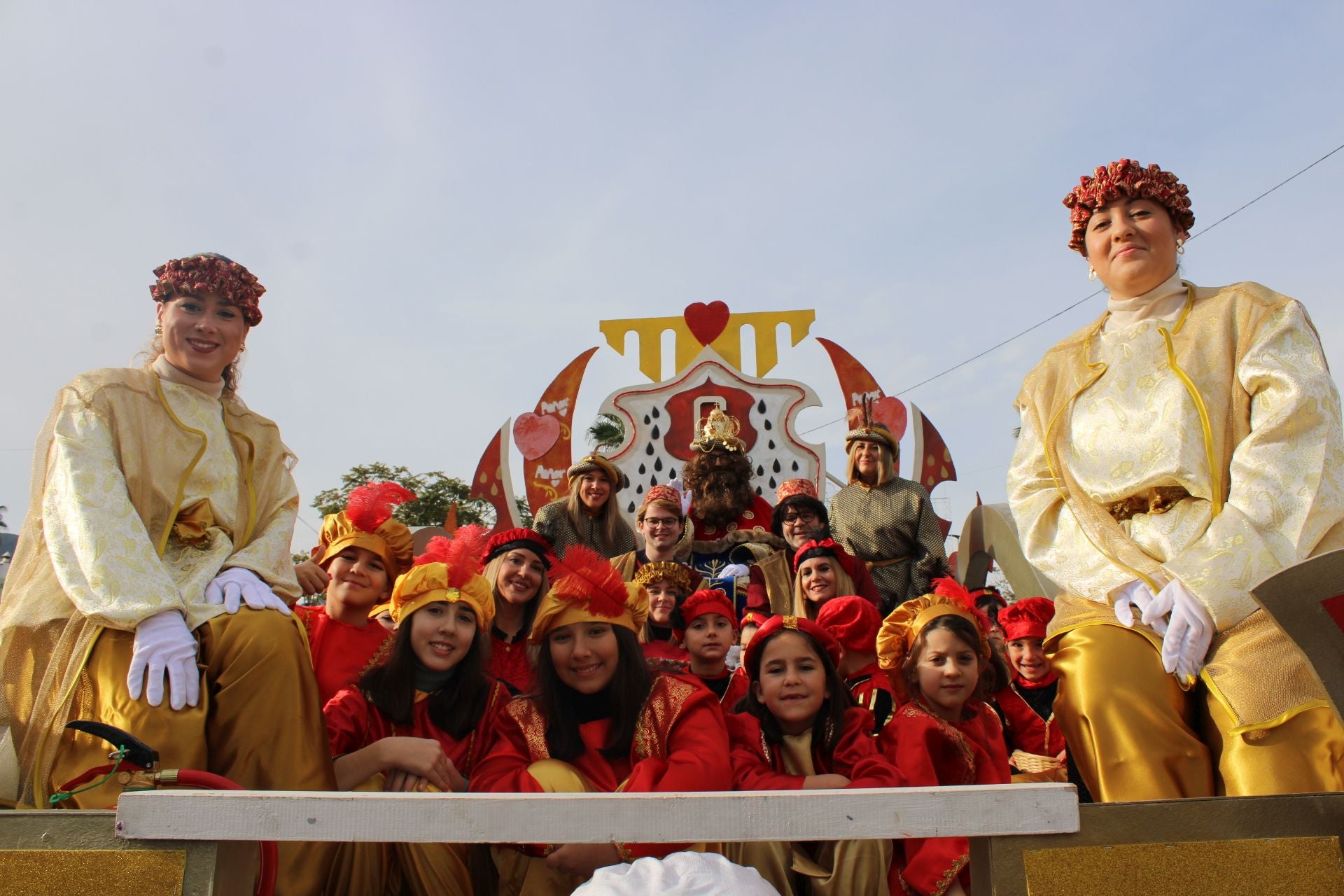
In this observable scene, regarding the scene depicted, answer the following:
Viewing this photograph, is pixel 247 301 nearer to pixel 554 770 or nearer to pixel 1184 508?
pixel 554 770

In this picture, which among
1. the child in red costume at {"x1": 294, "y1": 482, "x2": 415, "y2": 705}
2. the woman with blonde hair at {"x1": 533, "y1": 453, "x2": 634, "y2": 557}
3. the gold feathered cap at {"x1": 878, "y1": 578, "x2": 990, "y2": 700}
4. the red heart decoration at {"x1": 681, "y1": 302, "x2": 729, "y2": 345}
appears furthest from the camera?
the red heart decoration at {"x1": 681, "y1": 302, "x2": 729, "y2": 345}

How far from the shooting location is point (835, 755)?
125 inches

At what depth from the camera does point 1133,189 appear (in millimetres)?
3111

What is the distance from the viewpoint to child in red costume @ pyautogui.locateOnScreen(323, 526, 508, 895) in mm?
2875

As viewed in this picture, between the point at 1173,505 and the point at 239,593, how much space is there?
2690 mm

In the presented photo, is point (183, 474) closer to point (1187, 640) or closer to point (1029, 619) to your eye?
point (1187, 640)

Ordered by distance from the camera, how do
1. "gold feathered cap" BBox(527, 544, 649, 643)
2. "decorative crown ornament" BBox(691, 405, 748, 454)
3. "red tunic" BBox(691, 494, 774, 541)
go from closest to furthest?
"gold feathered cap" BBox(527, 544, 649, 643) → "red tunic" BBox(691, 494, 774, 541) → "decorative crown ornament" BBox(691, 405, 748, 454)

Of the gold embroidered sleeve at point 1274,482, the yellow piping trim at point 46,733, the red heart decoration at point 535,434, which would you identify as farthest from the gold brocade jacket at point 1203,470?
the red heart decoration at point 535,434

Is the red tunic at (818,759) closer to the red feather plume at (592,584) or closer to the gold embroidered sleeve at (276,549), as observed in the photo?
the red feather plume at (592,584)

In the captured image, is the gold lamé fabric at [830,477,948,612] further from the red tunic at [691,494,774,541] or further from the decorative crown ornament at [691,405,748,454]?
the decorative crown ornament at [691,405,748,454]

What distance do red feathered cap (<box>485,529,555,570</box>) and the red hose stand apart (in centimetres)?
246

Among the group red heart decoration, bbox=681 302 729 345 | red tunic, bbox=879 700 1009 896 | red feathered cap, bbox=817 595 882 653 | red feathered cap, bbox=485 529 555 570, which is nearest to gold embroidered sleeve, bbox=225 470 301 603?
red feathered cap, bbox=485 529 555 570

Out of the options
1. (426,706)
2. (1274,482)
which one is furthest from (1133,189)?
(426,706)

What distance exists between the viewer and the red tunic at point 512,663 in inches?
156
